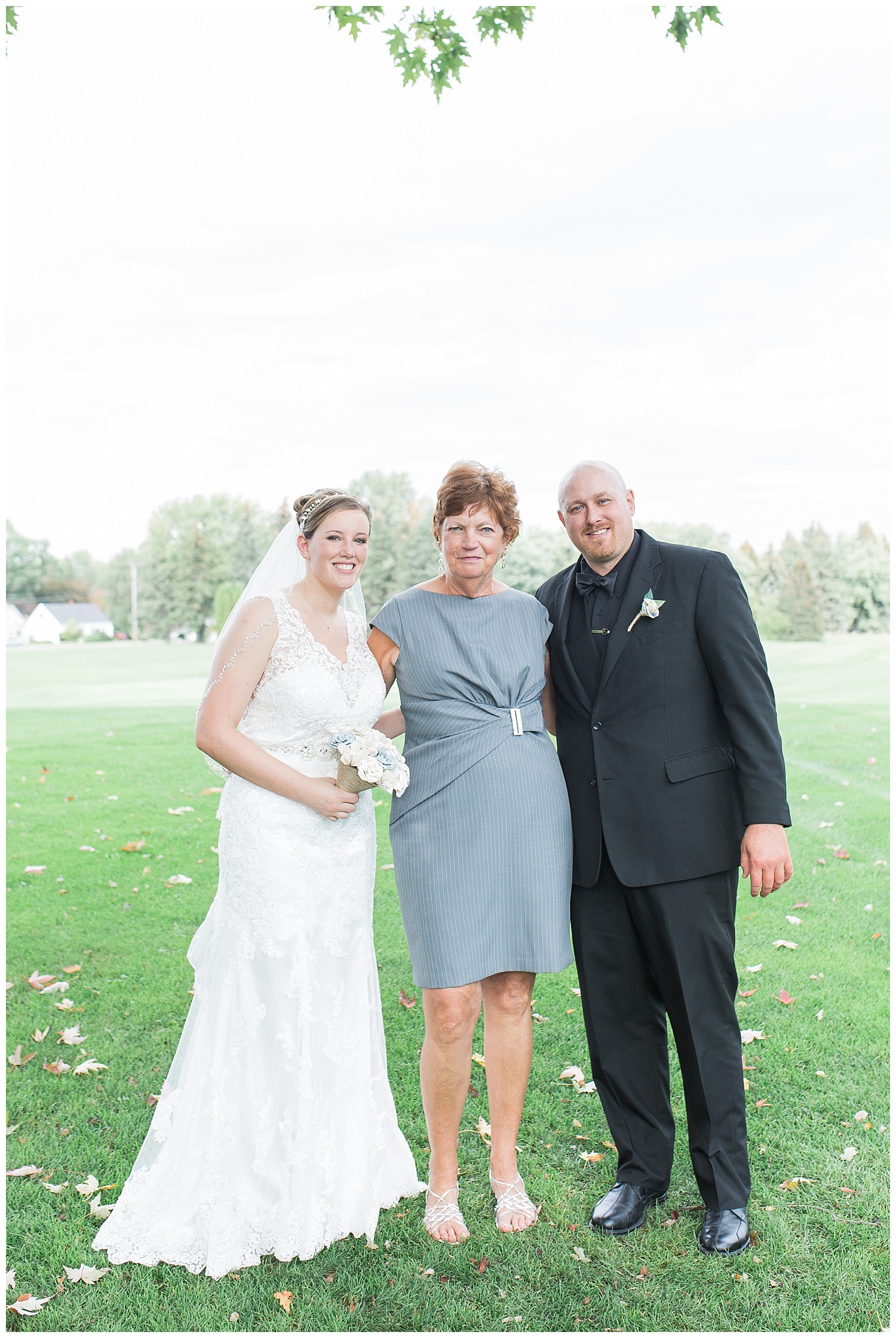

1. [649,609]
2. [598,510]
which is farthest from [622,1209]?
[598,510]

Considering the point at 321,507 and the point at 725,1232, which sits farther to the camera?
the point at 321,507

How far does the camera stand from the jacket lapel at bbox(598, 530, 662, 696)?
3.41 metres

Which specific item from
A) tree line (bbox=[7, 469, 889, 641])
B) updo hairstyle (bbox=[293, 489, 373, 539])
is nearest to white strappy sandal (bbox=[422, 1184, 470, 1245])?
updo hairstyle (bbox=[293, 489, 373, 539])

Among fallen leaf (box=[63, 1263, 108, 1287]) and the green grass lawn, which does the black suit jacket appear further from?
fallen leaf (box=[63, 1263, 108, 1287])

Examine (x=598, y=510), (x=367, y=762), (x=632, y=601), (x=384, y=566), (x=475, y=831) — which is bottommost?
(x=475, y=831)

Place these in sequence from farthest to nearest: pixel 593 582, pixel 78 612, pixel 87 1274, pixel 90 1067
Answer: pixel 78 612, pixel 90 1067, pixel 593 582, pixel 87 1274

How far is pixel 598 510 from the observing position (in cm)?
350

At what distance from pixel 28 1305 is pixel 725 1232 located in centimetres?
234

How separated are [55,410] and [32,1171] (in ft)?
180

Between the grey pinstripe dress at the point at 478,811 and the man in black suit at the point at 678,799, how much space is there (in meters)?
0.16

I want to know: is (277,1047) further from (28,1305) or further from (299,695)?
(299,695)

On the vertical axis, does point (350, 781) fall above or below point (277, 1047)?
above

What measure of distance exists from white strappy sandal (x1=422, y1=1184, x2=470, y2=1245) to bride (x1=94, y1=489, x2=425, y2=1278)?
148 millimetres

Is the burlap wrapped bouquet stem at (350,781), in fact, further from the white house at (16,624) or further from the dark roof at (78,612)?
the dark roof at (78,612)
